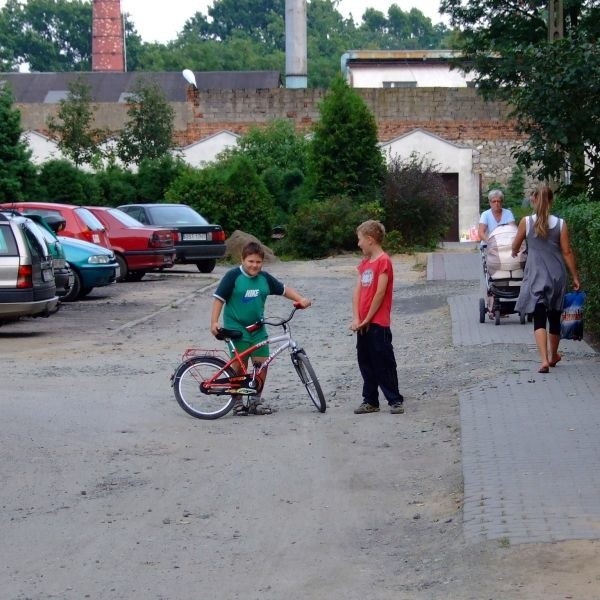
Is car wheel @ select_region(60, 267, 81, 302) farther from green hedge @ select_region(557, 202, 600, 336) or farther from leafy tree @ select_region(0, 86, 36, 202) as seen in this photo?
leafy tree @ select_region(0, 86, 36, 202)

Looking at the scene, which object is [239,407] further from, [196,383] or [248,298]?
[248,298]

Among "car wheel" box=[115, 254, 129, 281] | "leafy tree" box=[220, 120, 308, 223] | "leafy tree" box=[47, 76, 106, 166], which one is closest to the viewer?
"car wheel" box=[115, 254, 129, 281]

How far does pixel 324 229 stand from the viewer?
3725cm

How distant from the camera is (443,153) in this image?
51594 millimetres

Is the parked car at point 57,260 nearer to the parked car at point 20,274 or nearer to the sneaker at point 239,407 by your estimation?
the parked car at point 20,274

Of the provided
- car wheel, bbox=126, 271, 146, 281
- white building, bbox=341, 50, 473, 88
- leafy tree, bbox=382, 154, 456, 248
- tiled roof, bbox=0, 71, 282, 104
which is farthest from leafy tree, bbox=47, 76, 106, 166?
tiled roof, bbox=0, 71, 282, 104

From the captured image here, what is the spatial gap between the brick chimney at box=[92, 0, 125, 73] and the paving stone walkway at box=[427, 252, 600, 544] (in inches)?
3067

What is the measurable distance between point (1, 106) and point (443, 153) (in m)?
22.9

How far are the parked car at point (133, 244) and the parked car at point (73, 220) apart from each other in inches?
69.0

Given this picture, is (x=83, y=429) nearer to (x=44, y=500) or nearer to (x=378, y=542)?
(x=44, y=500)

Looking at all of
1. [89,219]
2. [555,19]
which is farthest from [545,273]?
[555,19]

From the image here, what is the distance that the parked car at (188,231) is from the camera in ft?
98.9

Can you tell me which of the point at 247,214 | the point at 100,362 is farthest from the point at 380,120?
the point at 100,362

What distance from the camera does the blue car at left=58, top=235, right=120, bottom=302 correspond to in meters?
22.6
